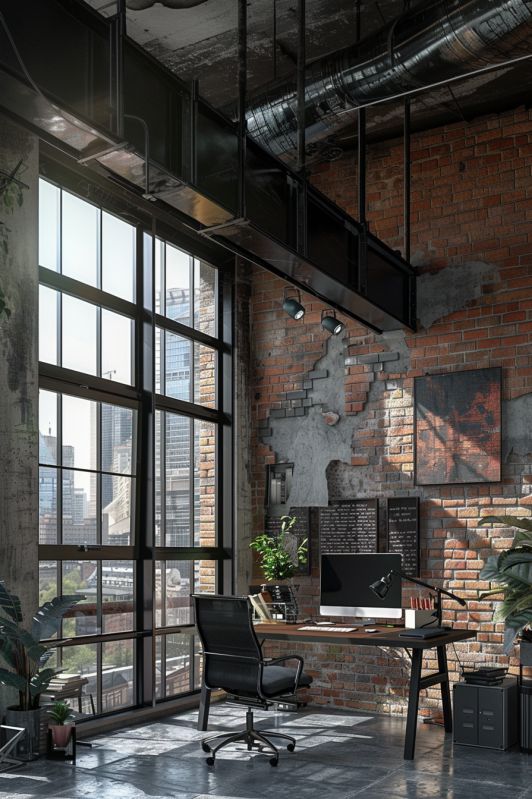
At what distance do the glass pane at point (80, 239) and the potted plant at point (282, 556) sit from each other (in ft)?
8.68

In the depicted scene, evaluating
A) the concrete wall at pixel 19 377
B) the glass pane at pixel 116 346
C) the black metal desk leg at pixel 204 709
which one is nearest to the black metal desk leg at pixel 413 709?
the black metal desk leg at pixel 204 709

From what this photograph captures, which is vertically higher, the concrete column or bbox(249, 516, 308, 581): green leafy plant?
the concrete column

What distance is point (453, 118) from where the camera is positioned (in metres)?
7.43

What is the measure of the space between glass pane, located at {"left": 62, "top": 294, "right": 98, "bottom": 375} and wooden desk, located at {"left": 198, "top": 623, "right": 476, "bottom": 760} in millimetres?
2297

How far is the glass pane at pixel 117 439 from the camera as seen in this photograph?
22.2ft

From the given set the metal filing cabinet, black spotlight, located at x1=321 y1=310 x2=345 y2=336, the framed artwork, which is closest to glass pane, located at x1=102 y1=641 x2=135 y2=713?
the metal filing cabinet

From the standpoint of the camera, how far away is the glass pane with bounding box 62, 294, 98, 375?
21.2 feet

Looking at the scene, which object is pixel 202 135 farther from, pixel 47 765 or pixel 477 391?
pixel 47 765

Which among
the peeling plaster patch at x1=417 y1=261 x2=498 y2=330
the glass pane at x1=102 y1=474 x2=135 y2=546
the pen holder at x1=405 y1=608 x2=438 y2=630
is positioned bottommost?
the pen holder at x1=405 y1=608 x2=438 y2=630

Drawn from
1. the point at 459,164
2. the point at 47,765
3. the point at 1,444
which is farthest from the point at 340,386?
the point at 47,765

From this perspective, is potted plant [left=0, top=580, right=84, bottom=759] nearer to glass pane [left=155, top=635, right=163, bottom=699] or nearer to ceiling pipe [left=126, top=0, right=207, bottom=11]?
glass pane [left=155, top=635, right=163, bottom=699]

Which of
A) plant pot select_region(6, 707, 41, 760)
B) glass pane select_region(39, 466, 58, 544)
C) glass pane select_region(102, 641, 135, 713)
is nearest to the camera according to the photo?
plant pot select_region(6, 707, 41, 760)

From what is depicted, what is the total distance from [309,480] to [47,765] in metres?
3.32

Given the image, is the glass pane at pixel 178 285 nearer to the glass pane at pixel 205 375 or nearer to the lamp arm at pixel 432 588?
the glass pane at pixel 205 375
